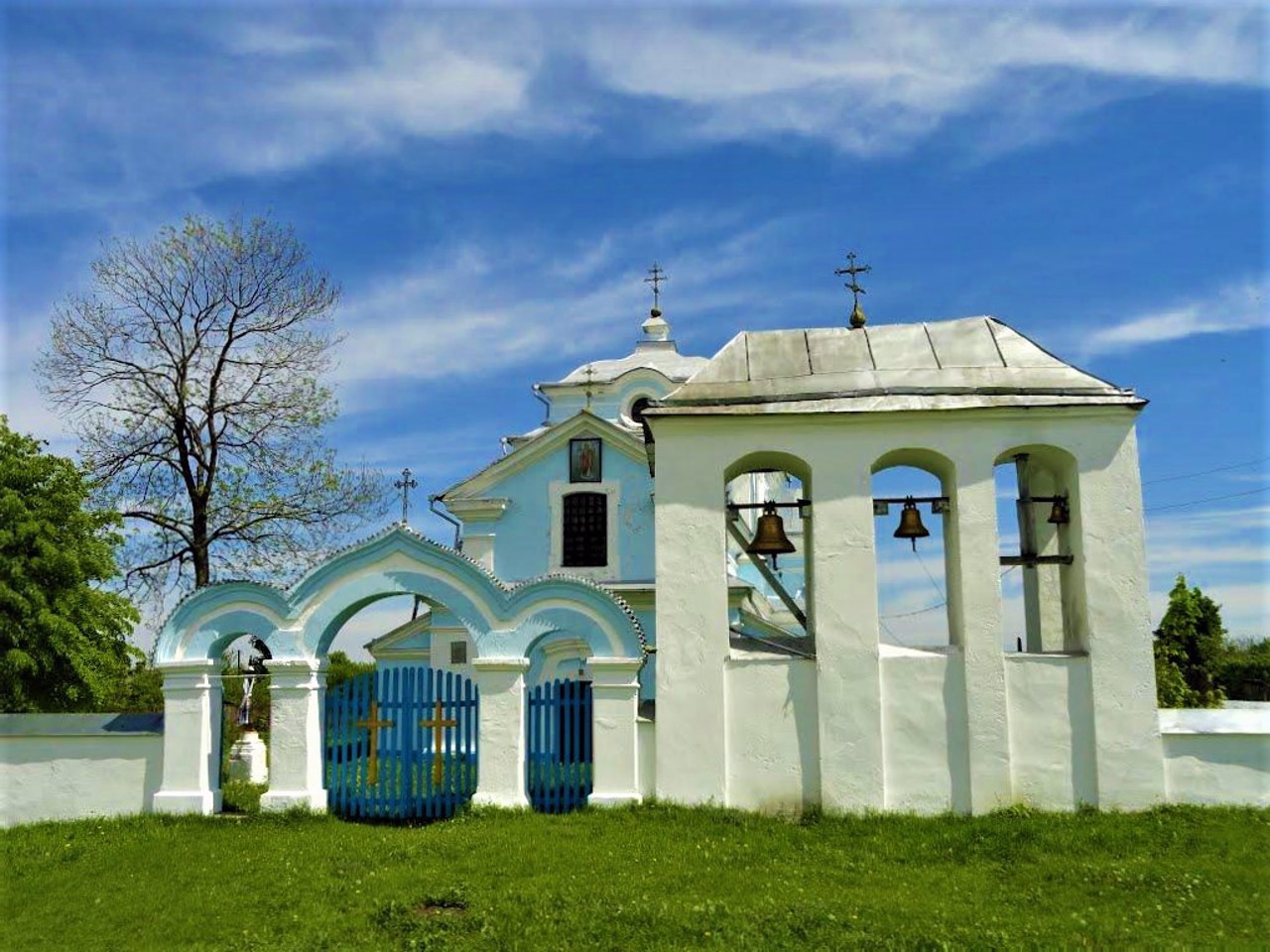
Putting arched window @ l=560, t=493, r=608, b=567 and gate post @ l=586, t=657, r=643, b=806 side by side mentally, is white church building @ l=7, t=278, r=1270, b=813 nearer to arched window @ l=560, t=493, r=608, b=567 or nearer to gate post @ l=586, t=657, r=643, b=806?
gate post @ l=586, t=657, r=643, b=806

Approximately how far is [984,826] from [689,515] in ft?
14.3

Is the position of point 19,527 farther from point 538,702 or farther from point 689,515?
point 689,515

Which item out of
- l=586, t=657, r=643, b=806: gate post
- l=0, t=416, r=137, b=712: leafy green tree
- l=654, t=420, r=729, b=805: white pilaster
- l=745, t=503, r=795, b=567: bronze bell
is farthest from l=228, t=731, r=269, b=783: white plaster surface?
l=745, t=503, r=795, b=567: bronze bell

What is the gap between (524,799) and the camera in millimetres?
11688

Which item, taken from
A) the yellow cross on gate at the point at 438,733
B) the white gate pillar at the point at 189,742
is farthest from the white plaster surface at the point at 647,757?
the white gate pillar at the point at 189,742

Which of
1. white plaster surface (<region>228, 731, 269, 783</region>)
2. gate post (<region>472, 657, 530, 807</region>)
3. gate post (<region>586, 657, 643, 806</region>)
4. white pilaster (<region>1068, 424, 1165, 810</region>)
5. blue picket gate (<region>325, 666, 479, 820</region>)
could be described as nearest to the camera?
white pilaster (<region>1068, 424, 1165, 810</region>)

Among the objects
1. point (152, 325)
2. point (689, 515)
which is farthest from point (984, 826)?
point (152, 325)

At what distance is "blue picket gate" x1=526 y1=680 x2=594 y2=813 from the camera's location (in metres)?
11.8

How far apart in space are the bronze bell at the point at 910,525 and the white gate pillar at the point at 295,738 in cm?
674

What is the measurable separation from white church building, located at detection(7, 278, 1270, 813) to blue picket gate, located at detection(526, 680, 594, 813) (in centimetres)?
24

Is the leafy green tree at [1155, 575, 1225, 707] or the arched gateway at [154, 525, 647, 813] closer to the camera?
the arched gateway at [154, 525, 647, 813]

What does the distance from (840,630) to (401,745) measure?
16.4 feet

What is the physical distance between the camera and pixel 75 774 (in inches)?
473

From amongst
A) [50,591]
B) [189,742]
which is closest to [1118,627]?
[189,742]
